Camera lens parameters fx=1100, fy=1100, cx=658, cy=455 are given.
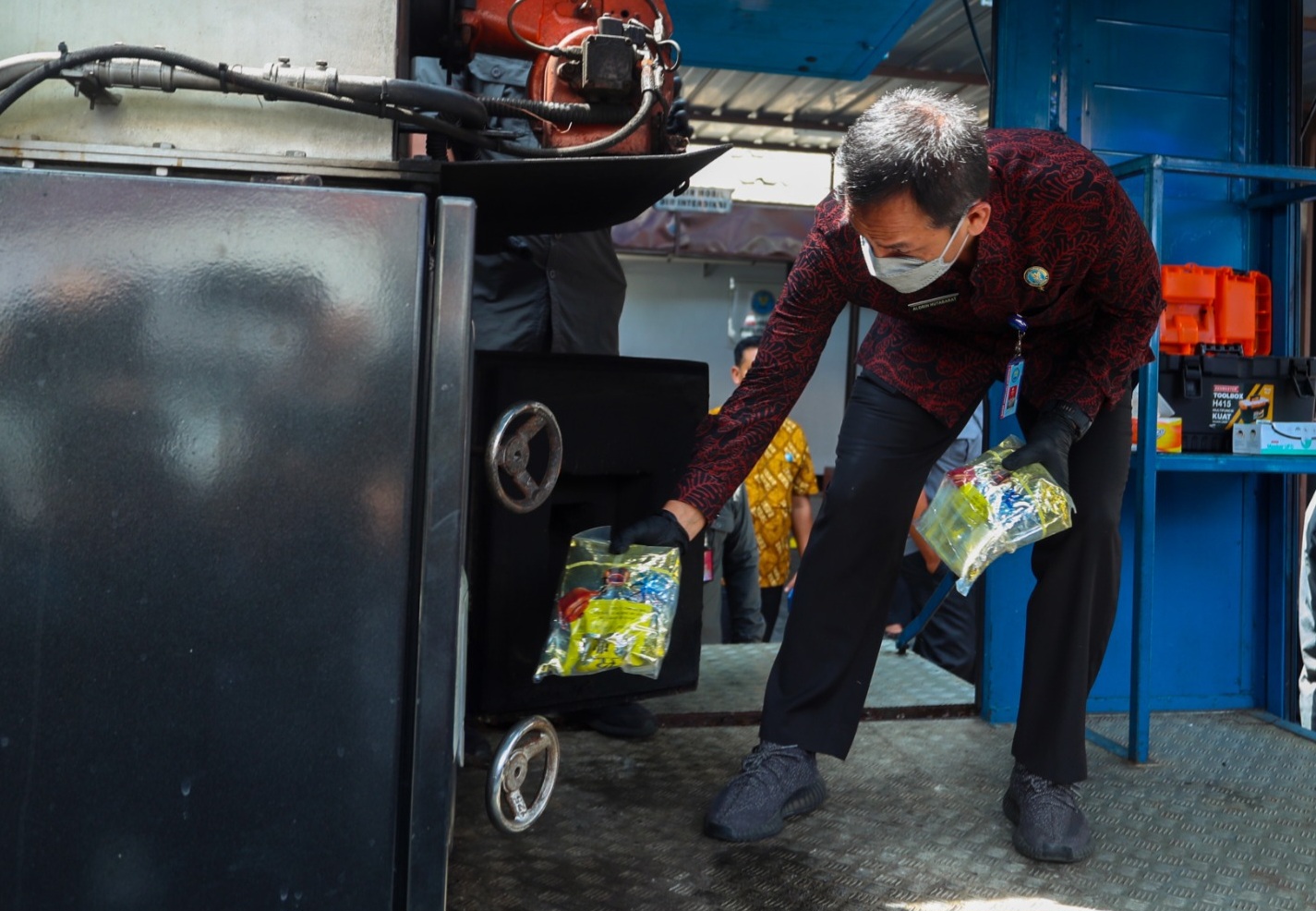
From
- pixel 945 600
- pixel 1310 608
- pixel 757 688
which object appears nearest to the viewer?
pixel 1310 608

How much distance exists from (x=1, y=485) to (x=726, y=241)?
5.52 m

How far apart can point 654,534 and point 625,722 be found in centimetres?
71

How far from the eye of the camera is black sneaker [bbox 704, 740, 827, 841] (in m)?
1.75

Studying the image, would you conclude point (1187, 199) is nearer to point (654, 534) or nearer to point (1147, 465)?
point (1147, 465)

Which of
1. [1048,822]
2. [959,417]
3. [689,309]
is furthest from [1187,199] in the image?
[689,309]

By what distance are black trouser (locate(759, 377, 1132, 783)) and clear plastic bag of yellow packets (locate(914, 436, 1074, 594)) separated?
224 millimetres

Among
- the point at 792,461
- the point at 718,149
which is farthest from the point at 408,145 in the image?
the point at 792,461

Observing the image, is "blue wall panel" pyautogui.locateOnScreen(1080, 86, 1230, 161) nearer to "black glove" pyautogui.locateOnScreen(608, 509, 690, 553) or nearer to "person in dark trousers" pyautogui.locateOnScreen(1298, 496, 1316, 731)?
"person in dark trousers" pyautogui.locateOnScreen(1298, 496, 1316, 731)

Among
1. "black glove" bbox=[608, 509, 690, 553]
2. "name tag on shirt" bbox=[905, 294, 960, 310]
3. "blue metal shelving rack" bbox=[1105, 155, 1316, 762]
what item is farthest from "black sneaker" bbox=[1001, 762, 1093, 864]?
"name tag on shirt" bbox=[905, 294, 960, 310]

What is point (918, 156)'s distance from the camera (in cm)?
152

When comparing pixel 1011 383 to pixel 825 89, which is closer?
pixel 1011 383

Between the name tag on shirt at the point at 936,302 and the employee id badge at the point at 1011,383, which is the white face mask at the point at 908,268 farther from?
the employee id badge at the point at 1011,383

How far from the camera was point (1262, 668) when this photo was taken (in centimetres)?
272

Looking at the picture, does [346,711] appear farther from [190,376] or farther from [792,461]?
[792,461]
